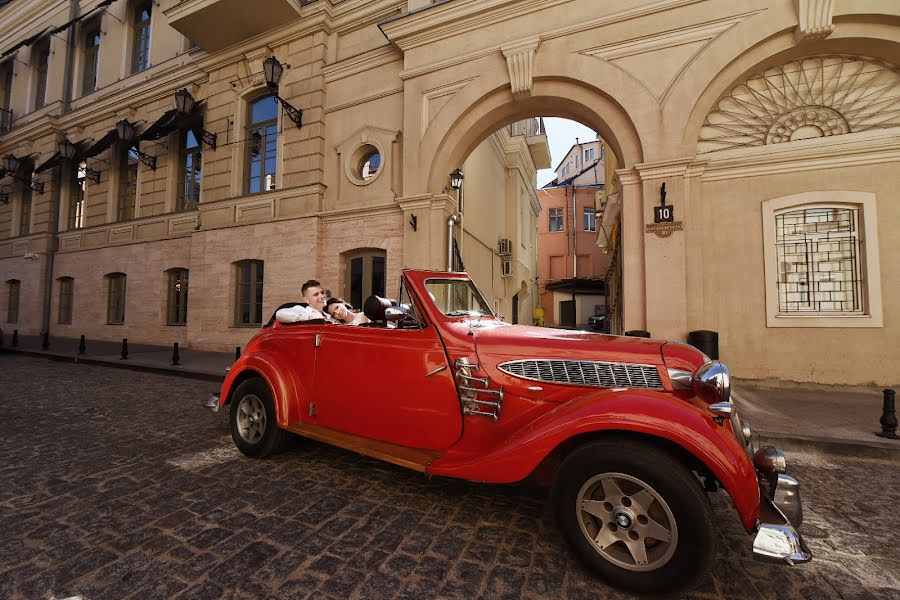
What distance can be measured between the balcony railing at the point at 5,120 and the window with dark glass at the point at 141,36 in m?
9.46

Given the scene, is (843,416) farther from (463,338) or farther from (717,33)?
(717,33)

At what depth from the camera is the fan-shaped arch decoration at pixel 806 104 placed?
644cm

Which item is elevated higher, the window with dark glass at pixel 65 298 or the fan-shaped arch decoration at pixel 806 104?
the fan-shaped arch decoration at pixel 806 104

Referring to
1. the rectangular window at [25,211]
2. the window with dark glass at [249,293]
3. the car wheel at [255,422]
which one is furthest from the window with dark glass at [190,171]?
the car wheel at [255,422]

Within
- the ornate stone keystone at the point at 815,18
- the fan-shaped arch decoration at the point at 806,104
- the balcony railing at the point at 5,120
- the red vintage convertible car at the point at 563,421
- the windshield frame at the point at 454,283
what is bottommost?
the red vintage convertible car at the point at 563,421

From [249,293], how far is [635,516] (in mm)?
11605

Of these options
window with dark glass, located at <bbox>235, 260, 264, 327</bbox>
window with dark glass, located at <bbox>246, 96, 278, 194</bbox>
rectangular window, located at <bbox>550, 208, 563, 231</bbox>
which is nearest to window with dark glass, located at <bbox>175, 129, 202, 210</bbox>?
window with dark glass, located at <bbox>246, 96, 278, 194</bbox>

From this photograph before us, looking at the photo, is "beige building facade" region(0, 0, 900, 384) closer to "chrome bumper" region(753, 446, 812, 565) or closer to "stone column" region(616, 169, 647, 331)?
"stone column" region(616, 169, 647, 331)

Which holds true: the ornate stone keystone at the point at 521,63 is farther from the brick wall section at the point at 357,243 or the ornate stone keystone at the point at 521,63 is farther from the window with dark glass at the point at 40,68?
the window with dark glass at the point at 40,68

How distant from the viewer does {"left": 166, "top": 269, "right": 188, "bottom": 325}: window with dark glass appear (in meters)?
12.6

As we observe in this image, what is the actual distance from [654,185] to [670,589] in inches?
272

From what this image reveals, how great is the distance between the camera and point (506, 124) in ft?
31.1

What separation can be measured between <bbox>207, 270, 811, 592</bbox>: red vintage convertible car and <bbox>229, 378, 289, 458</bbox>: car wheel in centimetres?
3

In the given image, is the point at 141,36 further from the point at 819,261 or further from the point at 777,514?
the point at 819,261
